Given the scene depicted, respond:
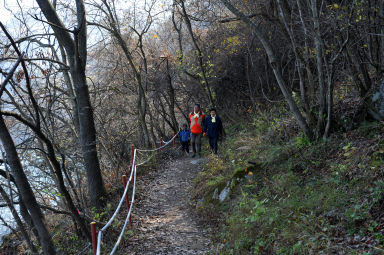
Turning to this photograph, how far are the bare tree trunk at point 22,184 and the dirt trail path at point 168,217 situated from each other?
5.51ft

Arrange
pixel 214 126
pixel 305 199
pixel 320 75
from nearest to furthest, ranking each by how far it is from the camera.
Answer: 1. pixel 305 199
2. pixel 320 75
3. pixel 214 126

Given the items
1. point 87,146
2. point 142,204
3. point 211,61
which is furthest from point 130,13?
point 142,204

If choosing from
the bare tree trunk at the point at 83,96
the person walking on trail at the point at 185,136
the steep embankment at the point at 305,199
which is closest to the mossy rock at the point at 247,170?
the steep embankment at the point at 305,199

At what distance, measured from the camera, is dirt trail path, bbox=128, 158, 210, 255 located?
589 centimetres

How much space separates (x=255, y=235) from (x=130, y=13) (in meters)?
12.6

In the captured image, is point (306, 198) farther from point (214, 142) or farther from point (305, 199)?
point (214, 142)

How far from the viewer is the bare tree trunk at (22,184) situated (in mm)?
4453

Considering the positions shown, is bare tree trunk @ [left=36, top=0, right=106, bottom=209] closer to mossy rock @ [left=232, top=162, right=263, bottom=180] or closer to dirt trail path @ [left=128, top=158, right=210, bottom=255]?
dirt trail path @ [left=128, top=158, right=210, bottom=255]

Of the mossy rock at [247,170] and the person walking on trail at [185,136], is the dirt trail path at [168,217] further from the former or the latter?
the person walking on trail at [185,136]

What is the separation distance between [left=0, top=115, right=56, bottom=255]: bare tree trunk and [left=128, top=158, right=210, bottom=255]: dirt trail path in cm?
168

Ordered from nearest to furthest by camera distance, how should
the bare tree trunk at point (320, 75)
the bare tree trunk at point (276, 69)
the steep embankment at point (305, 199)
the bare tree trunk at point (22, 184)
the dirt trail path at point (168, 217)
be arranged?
1. the steep embankment at point (305, 199)
2. the bare tree trunk at point (22, 184)
3. the bare tree trunk at point (320, 75)
4. the dirt trail path at point (168, 217)
5. the bare tree trunk at point (276, 69)

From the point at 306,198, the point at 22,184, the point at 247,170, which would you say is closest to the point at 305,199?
the point at 306,198

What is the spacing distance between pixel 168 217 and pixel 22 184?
3.81 metres

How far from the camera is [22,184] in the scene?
4609mm
